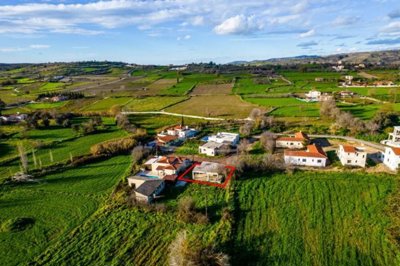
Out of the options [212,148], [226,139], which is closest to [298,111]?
[226,139]

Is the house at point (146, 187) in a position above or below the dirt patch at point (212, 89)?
below

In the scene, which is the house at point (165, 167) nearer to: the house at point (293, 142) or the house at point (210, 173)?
the house at point (210, 173)

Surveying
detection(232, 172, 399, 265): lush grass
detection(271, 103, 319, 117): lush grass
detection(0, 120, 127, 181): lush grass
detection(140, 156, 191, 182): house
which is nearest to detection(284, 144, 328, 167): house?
detection(232, 172, 399, 265): lush grass

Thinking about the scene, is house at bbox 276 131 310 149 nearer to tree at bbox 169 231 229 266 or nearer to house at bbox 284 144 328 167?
house at bbox 284 144 328 167

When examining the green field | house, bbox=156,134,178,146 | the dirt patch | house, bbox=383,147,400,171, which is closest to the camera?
house, bbox=383,147,400,171

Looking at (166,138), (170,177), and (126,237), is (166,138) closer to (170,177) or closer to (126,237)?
(170,177)

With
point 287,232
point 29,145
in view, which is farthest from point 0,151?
point 287,232

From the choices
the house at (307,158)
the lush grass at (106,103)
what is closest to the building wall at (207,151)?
the house at (307,158)
